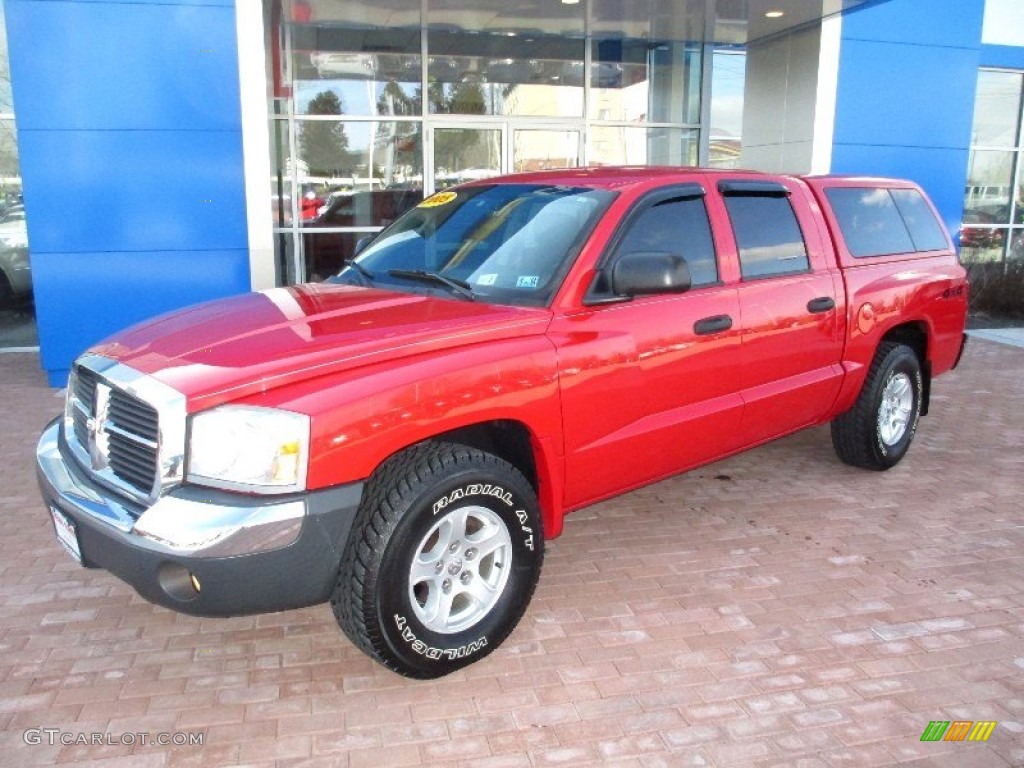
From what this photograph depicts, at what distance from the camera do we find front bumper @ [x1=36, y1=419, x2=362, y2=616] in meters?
2.76

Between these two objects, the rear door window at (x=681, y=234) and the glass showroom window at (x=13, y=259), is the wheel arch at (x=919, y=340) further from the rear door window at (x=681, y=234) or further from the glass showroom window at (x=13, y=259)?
the glass showroom window at (x=13, y=259)

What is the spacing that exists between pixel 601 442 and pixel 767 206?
191 centimetres

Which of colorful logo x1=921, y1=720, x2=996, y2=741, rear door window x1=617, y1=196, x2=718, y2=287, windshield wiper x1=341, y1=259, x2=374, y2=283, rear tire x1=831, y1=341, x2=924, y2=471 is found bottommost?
colorful logo x1=921, y1=720, x2=996, y2=741

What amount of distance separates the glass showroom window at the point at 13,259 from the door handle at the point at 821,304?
9.21 metres

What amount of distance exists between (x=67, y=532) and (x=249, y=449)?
0.97m

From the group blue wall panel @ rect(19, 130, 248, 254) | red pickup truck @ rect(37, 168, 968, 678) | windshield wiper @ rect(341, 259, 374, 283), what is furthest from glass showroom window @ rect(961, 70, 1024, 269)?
windshield wiper @ rect(341, 259, 374, 283)

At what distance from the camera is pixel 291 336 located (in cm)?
326

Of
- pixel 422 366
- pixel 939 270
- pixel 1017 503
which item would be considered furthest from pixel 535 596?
pixel 939 270

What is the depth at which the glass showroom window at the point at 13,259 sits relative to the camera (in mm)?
10367

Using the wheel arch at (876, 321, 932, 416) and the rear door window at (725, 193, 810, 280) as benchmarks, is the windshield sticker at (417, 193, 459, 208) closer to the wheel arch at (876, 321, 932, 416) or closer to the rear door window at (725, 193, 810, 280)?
the rear door window at (725, 193, 810, 280)

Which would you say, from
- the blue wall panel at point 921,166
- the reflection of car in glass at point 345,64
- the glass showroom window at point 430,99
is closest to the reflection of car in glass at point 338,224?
the glass showroom window at point 430,99

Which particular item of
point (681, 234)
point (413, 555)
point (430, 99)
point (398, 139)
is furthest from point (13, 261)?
point (413, 555)

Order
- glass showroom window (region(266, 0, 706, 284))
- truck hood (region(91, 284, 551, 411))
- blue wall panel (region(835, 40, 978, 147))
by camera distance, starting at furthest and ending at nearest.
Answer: glass showroom window (region(266, 0, 706, 284)), blue wall panel (region(835, 40, 978, 147)), truck hood (region(91, 284, 551, 411))

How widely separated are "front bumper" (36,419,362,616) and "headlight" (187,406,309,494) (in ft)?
0.17
